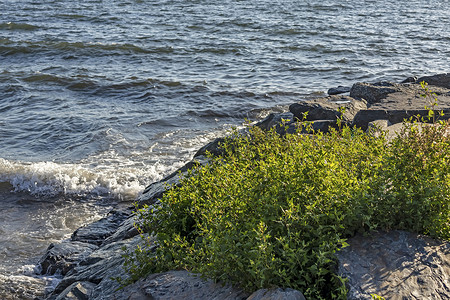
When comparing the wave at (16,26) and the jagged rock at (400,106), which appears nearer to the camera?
the jagged rock at (400,106)

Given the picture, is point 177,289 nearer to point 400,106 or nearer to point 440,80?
point 400,106

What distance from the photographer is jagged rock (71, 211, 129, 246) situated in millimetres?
7586

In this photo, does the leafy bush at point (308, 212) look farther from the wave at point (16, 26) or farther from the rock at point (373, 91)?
the wave at point (16, 26)

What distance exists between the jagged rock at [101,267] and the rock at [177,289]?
0.37m

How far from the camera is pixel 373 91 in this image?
11461 mm

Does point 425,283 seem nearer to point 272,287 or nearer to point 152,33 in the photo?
point 272,287

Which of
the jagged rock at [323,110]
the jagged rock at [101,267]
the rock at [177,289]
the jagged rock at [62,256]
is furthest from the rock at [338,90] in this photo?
the rock at [177,289]

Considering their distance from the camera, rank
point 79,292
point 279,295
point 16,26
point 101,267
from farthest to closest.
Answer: point 16,26 < point 101,267 < point 79,292 < point 279,295

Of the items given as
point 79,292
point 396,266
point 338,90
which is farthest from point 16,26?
point 396,266

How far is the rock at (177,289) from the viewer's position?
4.14m

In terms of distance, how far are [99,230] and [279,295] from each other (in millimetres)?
4704

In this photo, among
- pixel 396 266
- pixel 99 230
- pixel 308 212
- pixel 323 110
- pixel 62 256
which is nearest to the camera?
pixel 396 266

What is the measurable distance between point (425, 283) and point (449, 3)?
104 ft

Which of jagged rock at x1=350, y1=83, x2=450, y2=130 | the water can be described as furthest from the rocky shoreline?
jagged rock at x1=350, y1=83, x2=450, y2=130
